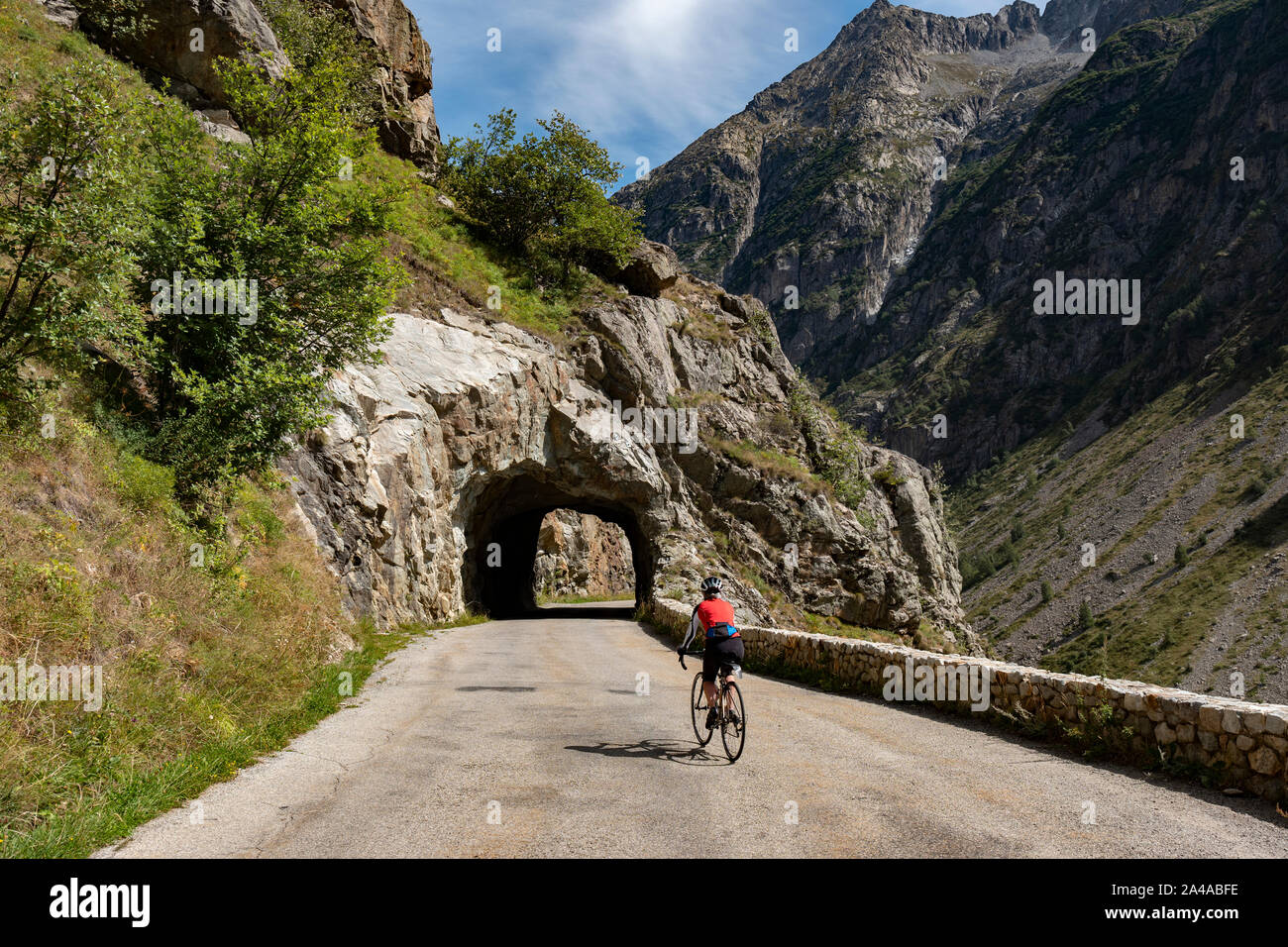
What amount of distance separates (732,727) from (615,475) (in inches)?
896

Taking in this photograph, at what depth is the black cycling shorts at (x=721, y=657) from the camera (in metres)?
8.76

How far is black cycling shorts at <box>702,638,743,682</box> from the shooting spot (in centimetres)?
876

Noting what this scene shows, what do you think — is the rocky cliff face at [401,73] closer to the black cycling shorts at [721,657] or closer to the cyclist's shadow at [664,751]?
the black cycling shorts at [721,657]

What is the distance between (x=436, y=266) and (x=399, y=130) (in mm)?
13683

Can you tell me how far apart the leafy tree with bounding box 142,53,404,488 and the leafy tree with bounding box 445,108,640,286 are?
2172 cm

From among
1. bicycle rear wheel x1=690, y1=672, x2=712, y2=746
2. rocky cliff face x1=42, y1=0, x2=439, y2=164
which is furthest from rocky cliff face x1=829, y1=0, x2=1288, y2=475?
bicycle rear wheel x1=690, y1=672, x2=712, y2=746

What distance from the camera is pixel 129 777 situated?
6.14 m

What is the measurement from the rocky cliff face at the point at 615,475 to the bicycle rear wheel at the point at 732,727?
1195 cm

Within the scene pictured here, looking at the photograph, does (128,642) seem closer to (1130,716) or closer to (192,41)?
(1130,716)

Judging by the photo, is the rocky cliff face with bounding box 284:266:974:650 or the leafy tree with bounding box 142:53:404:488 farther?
the rocky cliff face with bounding box 284:266:974:650

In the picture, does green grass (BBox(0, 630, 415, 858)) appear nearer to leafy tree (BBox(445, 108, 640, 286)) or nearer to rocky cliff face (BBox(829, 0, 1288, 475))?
leafy tree (BBox(445, 108, 640, 286))
